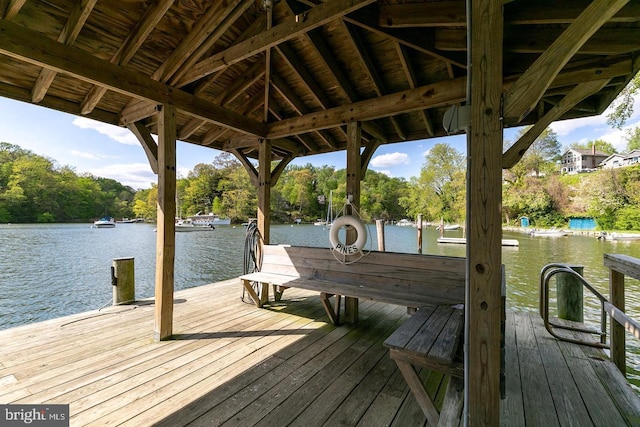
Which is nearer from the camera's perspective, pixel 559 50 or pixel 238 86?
pixel 559 50

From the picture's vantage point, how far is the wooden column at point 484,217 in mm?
997

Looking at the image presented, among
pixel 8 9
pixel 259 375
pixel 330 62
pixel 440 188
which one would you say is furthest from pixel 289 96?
pixel 440 188

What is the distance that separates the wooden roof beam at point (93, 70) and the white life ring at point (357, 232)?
1799mm

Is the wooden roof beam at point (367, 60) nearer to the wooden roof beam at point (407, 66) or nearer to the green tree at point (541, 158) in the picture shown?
the wooden roof beam at point (407, 66)

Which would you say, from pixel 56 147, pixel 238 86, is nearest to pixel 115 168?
pixel 56 147

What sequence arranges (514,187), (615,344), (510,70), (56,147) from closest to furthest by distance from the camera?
1. (615,344)
2. (510,70)
3. (514,187)
4. (56,147)

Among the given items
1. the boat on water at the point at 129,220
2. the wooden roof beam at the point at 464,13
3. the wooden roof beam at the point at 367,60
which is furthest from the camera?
the boat on water at the point at 129,220

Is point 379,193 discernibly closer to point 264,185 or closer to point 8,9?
point 264,185

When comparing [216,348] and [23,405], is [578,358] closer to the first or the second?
[216,348]

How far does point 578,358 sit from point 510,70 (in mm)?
2444

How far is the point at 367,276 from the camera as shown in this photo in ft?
9.16

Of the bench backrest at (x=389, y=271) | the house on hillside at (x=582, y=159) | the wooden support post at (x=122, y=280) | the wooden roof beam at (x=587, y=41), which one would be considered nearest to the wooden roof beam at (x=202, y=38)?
the wooden roof beam at (x=587, y=41)

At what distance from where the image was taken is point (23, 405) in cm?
156

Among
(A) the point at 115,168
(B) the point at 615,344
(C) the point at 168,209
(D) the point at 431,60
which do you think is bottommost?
(B) the point at 615,344
